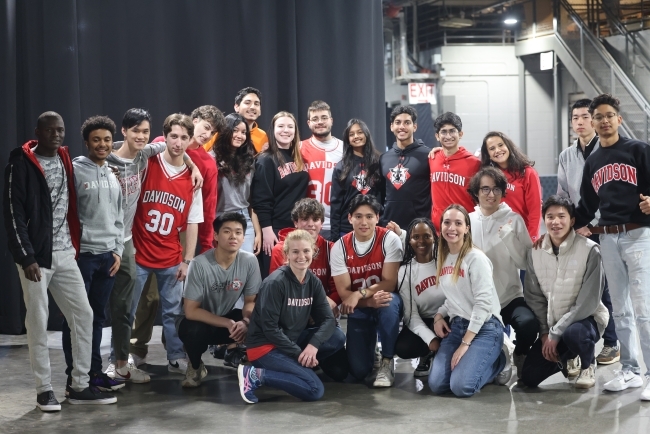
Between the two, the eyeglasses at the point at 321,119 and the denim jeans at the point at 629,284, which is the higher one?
the eyeglasses at the point at 321,119

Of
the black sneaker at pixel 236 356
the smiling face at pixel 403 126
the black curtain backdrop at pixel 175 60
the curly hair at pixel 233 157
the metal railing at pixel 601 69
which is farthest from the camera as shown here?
the metal railing at pixel 601 69

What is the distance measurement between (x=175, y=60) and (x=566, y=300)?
3342 mm

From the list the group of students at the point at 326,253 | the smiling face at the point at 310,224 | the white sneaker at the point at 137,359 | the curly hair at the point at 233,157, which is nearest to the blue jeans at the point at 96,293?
the group of students at the point at 326,253

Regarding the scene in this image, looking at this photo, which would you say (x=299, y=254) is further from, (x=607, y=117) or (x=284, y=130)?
(x=607, y=117)

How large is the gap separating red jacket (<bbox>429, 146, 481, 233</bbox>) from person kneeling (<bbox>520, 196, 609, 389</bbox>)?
26.1 inches

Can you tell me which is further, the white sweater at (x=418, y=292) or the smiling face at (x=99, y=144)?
the white sweater at (x=418, y=292)

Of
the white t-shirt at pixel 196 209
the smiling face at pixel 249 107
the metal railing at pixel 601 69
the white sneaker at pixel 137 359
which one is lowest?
the white sneaker at pixel 137 359

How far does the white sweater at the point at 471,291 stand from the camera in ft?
13.4

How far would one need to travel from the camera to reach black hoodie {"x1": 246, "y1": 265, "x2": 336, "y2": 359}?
400 cm

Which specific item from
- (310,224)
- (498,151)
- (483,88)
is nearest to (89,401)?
(310,224)

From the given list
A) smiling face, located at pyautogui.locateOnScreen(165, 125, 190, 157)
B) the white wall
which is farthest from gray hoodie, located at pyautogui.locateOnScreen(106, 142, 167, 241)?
the white wall

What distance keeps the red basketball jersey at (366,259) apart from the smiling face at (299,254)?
1.45 ft

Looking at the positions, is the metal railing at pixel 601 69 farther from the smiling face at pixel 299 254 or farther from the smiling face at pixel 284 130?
the smiling face at pixel 299 254

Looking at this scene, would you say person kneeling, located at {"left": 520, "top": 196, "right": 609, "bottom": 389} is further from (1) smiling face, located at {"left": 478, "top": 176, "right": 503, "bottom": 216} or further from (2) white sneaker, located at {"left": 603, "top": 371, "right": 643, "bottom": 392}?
(1) smiling face, located at {"left": 478, "top": 176, "right": 503, "bottom": 216}
